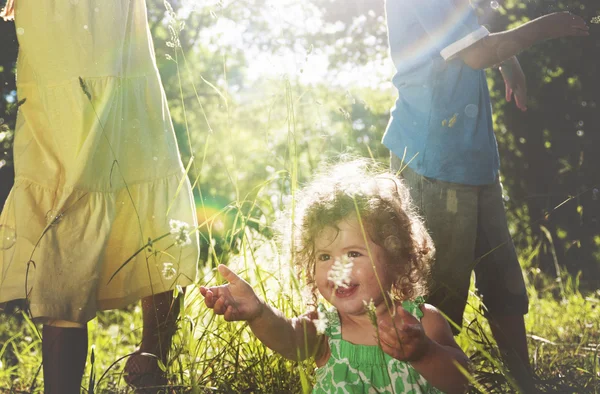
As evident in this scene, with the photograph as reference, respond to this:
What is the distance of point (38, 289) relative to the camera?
7.14 ft

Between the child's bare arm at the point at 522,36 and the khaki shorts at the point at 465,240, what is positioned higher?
the child's bare arm at the point at 522,36

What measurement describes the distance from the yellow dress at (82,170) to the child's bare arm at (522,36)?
115 cm

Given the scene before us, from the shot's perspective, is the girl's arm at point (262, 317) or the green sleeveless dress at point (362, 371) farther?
the green sleeveless dress at point (362, 371)

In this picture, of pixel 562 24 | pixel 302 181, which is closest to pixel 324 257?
pixel 562 24

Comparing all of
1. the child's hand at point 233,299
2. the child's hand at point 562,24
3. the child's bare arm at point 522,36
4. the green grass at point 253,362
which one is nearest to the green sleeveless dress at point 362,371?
the green grass at point 253,362

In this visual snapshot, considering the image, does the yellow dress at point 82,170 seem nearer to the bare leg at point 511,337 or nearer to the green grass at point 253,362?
the green grass at point 253,362

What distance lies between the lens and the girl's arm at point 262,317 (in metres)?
1.78

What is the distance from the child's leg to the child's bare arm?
1.62 metres

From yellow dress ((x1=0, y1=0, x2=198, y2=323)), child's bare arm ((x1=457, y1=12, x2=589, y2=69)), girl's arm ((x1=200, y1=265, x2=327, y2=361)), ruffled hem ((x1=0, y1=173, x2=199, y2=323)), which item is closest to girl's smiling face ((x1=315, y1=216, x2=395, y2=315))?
girl's arm ((x1=200, y1=265, x2=327, y2=361))

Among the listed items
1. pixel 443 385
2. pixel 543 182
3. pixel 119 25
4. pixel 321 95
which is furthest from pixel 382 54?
pixel 443 385

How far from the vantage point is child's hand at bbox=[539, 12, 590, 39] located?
8.18 feet

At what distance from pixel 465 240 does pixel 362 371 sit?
0.83 meters

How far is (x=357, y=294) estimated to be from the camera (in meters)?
1.96

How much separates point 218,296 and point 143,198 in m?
0.73
